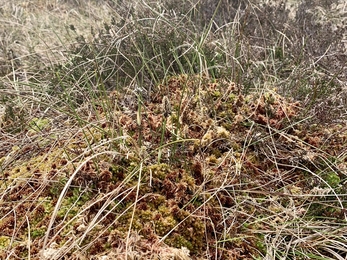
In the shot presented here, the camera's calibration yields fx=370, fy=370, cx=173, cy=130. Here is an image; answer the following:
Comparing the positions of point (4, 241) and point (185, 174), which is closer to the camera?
point (4, 241)

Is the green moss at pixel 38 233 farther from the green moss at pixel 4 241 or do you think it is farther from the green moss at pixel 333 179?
the green moss at pixel 333 179

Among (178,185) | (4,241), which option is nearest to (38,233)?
(4,241)

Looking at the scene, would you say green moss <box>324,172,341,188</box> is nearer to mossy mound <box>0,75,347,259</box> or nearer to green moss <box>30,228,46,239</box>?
mossy mound <box>0,75,347,259</box>

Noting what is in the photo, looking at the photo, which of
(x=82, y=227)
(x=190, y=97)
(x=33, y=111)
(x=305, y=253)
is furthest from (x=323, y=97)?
(x=33, y=111)

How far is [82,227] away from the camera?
1.59 meters

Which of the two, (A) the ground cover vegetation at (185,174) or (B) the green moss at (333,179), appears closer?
(A) the ground cover vegetation at (185,174)

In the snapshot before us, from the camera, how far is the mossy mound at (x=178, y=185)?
161 centimetres

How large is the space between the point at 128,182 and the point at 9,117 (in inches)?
51.3

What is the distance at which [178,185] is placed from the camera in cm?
179

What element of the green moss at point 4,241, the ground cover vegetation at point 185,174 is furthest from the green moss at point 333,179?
the green moss at point 4,241

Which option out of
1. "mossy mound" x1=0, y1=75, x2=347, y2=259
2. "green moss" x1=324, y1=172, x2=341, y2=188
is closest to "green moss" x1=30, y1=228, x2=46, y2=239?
"mossy mound" x1=0, y1=75, x2=347, y2=259

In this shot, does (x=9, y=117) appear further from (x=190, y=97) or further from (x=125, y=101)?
(x=190, y=97)

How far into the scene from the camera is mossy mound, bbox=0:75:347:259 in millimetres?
1605

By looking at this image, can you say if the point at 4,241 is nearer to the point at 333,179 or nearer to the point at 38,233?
the point at 38,233
